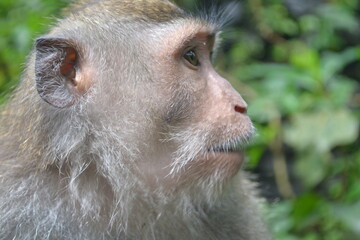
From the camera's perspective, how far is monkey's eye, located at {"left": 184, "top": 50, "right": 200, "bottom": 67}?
3.44 meters

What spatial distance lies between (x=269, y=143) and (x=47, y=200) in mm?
3606

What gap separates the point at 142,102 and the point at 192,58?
0.35 metres

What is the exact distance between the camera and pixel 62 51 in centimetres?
329

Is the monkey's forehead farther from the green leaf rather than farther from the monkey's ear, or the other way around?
the green leaf

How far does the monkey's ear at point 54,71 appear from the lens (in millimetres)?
3244

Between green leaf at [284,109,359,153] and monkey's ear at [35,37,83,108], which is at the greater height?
monkey's ear at [35,37,83,108]

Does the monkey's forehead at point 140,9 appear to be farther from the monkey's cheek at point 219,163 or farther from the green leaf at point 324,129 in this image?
the green leaf at point 324,129

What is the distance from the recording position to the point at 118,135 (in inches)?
132

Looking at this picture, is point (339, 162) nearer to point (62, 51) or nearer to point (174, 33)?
point (174, 33)

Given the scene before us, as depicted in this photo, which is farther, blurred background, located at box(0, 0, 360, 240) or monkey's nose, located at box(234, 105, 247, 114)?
blurred background, located at box(0, 0, 360, 240)

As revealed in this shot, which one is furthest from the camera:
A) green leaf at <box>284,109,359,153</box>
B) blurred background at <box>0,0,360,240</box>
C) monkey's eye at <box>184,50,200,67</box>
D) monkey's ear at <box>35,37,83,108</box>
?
green leaf at <box>284,109,359,153</box>

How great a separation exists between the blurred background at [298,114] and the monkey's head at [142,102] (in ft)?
2.10

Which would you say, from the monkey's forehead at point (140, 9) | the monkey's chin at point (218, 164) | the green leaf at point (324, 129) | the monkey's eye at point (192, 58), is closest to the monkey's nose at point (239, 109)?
the monkey's chin at point (218, 164)

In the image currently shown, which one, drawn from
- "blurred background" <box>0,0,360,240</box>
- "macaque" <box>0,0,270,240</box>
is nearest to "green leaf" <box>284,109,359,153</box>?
"blurred background" <box>0,0,360,240</box>
